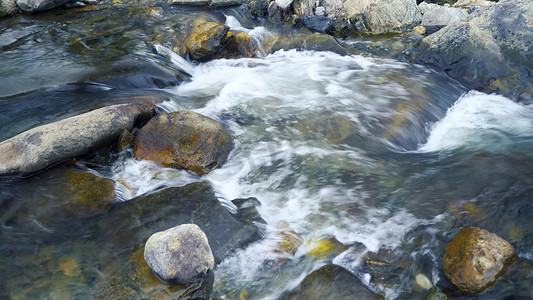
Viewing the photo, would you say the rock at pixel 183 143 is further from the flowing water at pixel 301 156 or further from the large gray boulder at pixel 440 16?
the large gray boulder at pixel 440 16

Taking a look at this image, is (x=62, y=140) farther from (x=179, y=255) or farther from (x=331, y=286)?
(x=331, y=286)

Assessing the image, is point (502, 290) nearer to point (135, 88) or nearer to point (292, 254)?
point (292, 254)

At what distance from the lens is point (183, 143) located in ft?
18.0

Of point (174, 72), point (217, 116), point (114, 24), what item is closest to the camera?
point (217, 116)

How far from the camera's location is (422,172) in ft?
17.7

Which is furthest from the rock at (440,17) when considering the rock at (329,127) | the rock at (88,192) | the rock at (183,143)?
the rock at (88,192)

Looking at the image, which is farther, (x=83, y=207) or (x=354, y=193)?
(x=354, y=193)

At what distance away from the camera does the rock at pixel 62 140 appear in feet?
16.6

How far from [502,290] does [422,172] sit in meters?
2.22

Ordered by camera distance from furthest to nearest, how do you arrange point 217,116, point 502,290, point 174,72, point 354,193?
point 174,72
point 217,116
point 354,193
point 502,290

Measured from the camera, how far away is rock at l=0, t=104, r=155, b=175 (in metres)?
5.05

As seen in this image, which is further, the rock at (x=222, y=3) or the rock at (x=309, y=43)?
the rock at (x=222, y=3)

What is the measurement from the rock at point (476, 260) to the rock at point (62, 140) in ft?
15.4

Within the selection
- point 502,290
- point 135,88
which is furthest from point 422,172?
point 135,88
